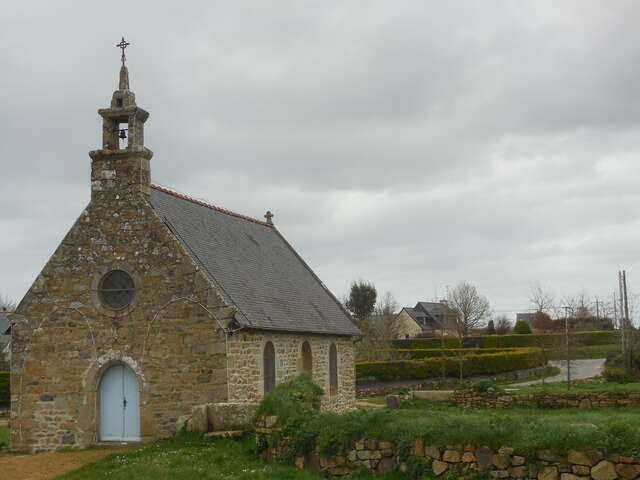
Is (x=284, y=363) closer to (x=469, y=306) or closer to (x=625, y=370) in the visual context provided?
(x=625, y=370)

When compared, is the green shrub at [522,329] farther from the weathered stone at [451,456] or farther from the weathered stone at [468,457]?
the weathered stone at [468,457]

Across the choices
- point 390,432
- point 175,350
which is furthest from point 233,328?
point 390,432

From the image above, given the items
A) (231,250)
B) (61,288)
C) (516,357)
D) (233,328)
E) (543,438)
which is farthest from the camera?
(516,357)

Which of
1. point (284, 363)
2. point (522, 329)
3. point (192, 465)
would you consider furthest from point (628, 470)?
point (522, 329)

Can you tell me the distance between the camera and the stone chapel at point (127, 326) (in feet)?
61.3

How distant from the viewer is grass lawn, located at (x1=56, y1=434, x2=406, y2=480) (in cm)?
1248

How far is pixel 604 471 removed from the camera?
30.8ft

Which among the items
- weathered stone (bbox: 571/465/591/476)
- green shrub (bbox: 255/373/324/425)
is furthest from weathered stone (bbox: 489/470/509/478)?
green shrub (bbox: 255/373/324/425)

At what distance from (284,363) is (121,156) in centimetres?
759

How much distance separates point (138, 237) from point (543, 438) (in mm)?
12759

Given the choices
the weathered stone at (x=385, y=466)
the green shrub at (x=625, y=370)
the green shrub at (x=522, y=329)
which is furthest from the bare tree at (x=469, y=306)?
the weathered stone at (x=385, y=466)

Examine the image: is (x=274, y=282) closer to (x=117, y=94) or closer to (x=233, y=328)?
(x=233, y=328)

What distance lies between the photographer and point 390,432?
1166 centimetres

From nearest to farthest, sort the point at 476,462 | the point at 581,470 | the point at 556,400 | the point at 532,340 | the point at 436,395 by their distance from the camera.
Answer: the point at 581,470 < the point at 476,462 < the point at 556,400 < the point at 436,395 < the point at 532,340
